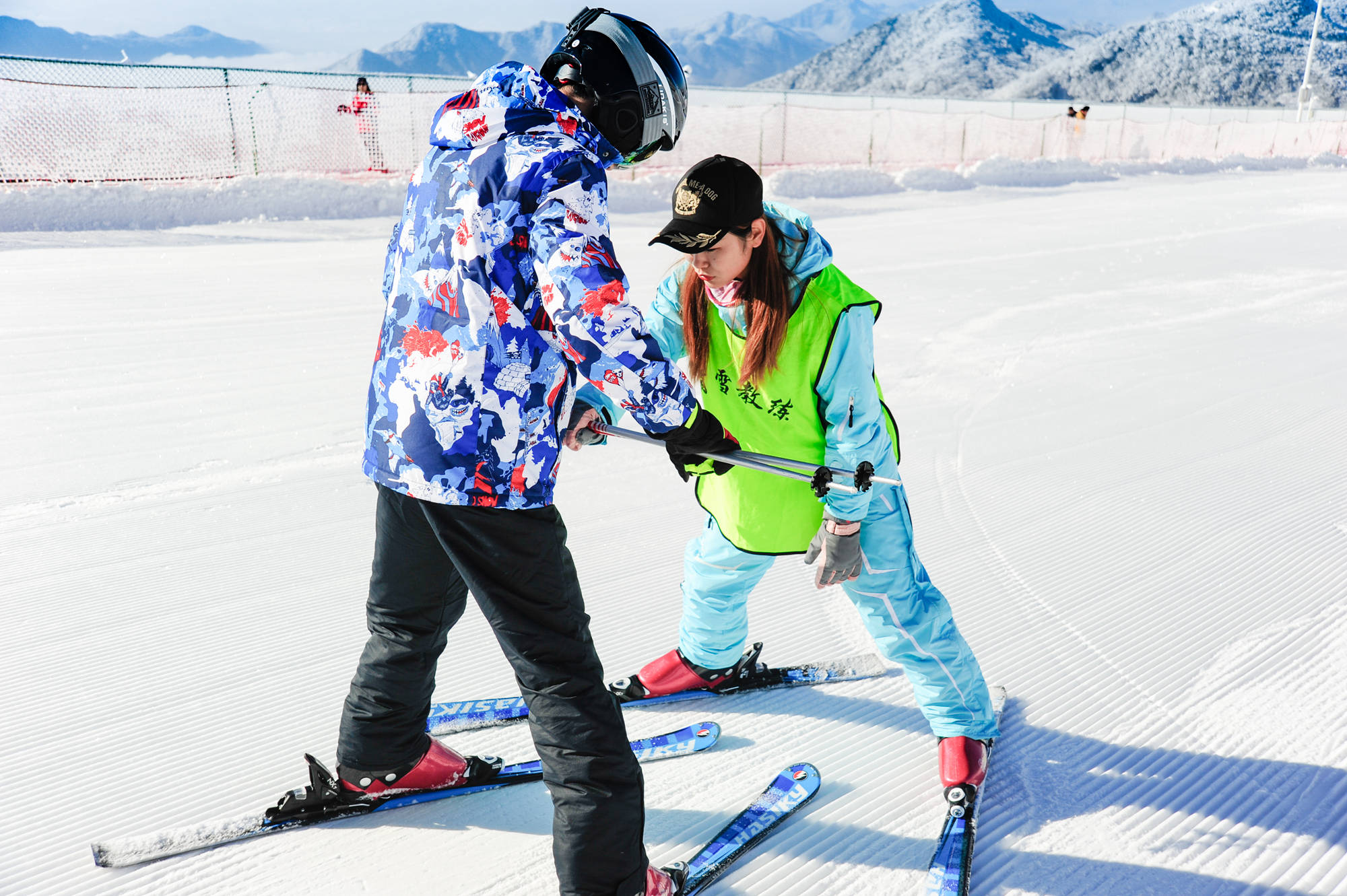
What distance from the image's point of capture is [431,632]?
1956 mm

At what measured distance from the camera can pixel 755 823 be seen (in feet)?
7.13

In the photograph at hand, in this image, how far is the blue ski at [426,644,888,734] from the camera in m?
2.54

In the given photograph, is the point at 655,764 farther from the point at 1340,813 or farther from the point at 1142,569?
the point at 1142,569

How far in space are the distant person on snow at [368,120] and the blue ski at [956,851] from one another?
13916mm

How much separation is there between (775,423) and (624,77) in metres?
0.89

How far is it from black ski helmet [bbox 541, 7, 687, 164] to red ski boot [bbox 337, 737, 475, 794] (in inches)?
61.2

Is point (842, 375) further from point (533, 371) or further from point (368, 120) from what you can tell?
point (368, 120)

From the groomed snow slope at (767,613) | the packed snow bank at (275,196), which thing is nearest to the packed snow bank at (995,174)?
the packed snow bank at (275,196)

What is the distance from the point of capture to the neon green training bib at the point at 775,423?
6.56 ft

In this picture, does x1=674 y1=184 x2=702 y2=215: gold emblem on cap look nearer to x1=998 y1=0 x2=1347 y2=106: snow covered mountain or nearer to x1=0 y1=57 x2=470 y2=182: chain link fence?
x1=0 y1=57 x2=470 y2=182: chain link fence

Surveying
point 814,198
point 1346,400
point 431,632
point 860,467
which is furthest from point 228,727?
point 814,198

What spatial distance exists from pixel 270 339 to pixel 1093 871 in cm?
561

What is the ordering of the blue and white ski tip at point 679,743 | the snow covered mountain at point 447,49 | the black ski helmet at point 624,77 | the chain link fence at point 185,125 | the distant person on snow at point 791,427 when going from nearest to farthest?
the black ski helmet at point 624,77 → the distant person on snow at point 791,427 → the blue and white ski tip at point 679,743 → the chain link fence at point 185,125 → the snow covered mountain at point 447,49

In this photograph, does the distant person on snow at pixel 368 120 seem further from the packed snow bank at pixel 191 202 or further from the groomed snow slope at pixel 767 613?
the groomed snow slope at pixel 767 613
